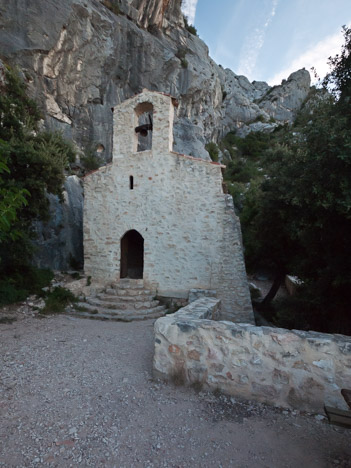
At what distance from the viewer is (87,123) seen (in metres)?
18.9

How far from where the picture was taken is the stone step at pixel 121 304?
26.9 ft

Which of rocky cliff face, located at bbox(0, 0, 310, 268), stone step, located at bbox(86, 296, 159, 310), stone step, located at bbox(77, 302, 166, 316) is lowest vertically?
stone step, located at bbox(77, 302, 166, 316)

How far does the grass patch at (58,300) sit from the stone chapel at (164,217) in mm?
1587

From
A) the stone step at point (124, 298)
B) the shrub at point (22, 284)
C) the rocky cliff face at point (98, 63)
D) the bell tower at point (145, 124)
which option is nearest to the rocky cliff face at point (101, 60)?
the rocky cliff face at point (98, 63)

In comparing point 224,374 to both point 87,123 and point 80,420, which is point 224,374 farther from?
point 87,123

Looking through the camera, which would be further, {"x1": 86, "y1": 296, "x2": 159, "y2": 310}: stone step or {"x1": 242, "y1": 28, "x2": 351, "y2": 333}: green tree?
{"x1": 86, "y1": 296, "x2": 159, "y2": 310}: stone step

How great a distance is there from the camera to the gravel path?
7.82 feet

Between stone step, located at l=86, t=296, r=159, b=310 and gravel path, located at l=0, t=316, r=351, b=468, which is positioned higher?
stone step, located at l=86, t=296, r=159, b=310

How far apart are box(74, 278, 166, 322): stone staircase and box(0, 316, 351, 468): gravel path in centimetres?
336

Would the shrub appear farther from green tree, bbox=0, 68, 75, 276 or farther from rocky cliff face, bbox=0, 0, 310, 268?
rocky cliff face, bbox=0, 0, 310, 268

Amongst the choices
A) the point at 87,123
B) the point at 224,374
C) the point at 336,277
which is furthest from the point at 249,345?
the point at 87,123

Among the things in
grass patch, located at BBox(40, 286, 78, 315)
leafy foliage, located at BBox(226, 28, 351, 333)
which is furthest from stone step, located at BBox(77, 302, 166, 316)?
leafy foliage, located at BBox(226, 28, 351, 333)

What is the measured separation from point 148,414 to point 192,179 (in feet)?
24.0

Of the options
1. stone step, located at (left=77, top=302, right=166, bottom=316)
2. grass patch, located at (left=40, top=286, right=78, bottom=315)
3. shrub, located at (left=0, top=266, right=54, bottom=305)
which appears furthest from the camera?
stone step, located at (left=77, top=302, right=166, bottom=316)
